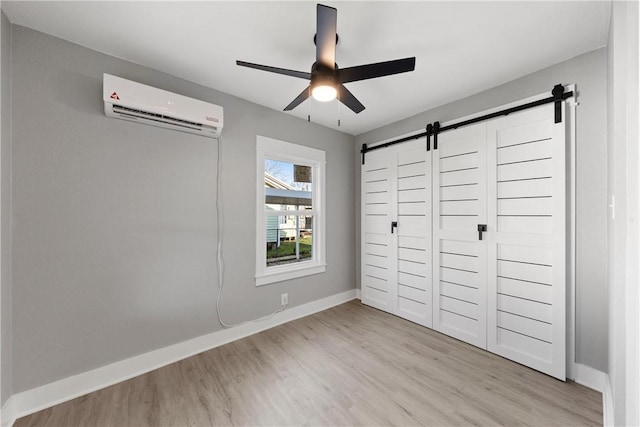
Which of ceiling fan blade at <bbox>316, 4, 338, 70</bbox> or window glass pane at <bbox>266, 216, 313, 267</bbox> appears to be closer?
ceiling fan blade at <bbox>316, 4, 338, 70</bbox>

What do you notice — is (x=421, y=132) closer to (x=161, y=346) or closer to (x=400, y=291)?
(x=400, y=291)

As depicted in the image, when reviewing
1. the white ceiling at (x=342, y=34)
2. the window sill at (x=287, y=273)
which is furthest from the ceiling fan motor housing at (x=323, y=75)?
the window sill at (x=287, y=273)

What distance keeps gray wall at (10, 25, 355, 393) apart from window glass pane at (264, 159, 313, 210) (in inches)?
13.3

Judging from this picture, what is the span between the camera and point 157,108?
1969 mm

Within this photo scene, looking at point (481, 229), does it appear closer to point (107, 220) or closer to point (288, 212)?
point (288, 212)

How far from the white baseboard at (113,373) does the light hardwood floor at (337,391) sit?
6cm

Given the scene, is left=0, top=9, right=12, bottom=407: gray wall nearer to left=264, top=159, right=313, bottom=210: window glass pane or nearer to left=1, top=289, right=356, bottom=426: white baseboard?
left=1, top=289, right=356, bottom=426: white baseboard

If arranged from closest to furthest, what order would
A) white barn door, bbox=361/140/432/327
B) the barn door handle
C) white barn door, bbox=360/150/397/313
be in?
the barn door handle < white barn door, bbox=361/140/432/327 < white barn door, bbox=360/150/397/313

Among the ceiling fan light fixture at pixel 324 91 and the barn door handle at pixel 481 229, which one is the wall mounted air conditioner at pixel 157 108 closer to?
the ceiling fan light fixture at pixel 324 91

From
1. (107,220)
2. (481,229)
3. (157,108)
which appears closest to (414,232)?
(481,229)

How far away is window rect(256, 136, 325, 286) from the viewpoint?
2.87m

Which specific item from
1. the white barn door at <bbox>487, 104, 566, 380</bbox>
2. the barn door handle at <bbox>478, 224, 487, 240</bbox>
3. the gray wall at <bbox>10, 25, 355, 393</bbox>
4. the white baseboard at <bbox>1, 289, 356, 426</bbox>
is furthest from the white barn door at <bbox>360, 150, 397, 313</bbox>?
the gray wall at <bbox>10, 25, 355, 393</bbox>

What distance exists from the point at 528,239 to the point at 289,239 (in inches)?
98.1

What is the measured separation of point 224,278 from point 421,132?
9.04ft
